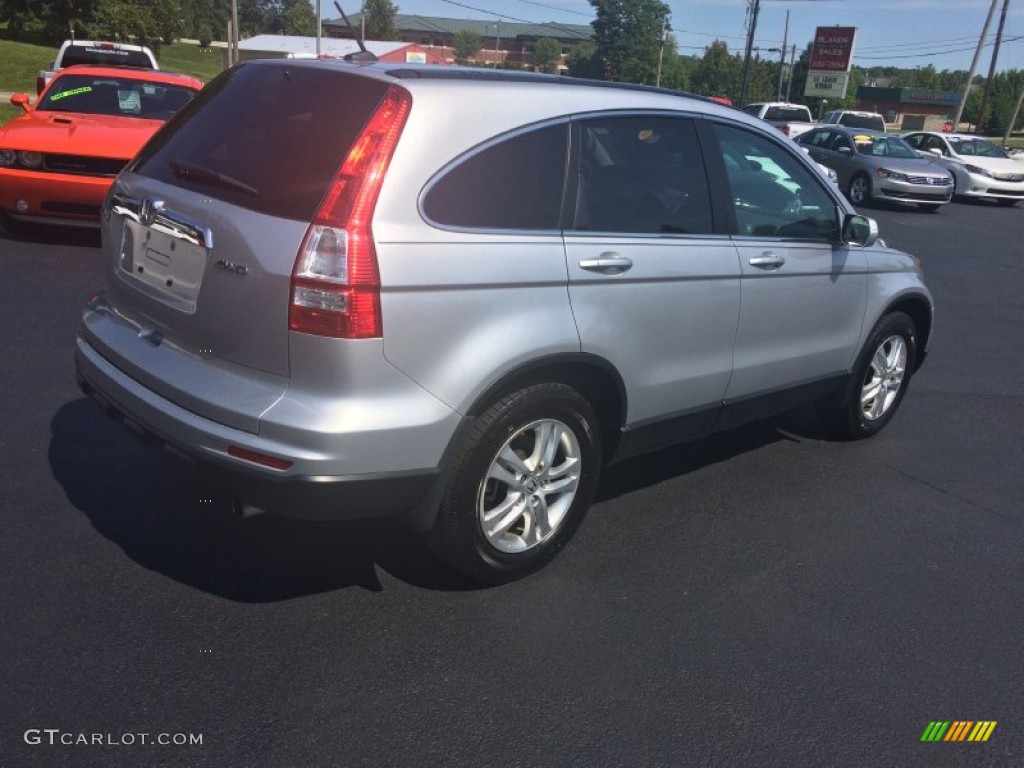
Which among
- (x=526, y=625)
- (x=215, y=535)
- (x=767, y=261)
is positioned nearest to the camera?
(x=526, y=625)

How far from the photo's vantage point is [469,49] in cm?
11538

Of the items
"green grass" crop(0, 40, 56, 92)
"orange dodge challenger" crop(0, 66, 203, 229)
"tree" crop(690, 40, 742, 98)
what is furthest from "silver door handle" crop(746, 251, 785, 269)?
"tree" crop(690, 40, 742, 98)

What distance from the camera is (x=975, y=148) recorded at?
23.5 m

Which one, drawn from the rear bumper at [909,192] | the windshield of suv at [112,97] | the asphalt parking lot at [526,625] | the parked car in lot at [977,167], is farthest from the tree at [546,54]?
the asphalt parking lot at [526,625]

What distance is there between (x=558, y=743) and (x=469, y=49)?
120191mm

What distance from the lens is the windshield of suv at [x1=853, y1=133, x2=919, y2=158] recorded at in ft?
67.3

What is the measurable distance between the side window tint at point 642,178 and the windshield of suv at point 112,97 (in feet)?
22.9

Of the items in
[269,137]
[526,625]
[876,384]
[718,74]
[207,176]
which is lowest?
[526,625]

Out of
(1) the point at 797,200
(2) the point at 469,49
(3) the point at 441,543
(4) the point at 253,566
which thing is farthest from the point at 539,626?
(2) the point at 469,49

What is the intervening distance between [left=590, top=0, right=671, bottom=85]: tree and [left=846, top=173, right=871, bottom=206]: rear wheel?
8402cm

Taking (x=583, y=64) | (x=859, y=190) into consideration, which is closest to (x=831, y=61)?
(x=859, y=190)

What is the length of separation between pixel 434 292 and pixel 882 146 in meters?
20.3

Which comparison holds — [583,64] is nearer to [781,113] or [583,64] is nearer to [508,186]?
[781,113]

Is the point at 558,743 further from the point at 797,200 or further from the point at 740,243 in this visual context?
the point at 797,200
